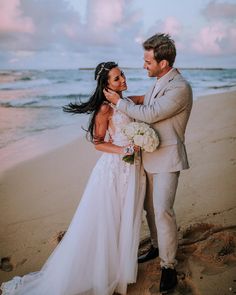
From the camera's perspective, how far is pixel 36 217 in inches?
187

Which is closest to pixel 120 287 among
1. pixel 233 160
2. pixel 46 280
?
pixel 46 280

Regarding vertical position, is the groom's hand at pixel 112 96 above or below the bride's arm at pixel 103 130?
above

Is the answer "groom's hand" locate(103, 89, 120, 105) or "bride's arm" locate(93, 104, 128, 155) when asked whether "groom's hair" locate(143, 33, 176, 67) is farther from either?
"bride's arm" locate(93, 104, 128, 155)

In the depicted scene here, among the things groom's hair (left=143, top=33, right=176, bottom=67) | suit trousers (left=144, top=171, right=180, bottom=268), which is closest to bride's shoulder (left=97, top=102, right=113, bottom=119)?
groom's hair (left=143, top=33, right=176, bottom=67)

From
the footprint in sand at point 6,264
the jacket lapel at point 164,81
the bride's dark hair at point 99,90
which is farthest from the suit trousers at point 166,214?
the footprint in sand at point 6,264

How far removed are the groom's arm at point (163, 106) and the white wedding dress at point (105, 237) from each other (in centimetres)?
31

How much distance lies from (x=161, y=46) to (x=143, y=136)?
753 mm

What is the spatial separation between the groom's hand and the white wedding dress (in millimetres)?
199

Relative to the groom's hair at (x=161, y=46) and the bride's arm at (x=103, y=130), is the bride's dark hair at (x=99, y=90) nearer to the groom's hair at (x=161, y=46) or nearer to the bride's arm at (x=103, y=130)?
the bride's arm at (x=103, y=130)

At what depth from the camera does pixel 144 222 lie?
4.38 metres

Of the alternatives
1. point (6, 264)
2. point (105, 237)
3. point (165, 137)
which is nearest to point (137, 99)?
point (165, 137)

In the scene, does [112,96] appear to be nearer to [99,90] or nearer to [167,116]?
[99,90]

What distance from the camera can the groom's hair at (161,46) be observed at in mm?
2875

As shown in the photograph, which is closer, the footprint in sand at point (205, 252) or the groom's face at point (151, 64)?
the groom's face at point (151, 64)
